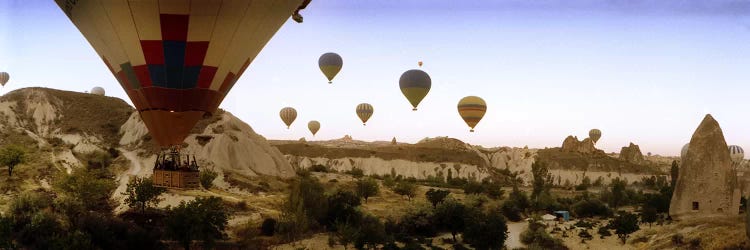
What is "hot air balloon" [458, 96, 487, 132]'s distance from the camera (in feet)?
280

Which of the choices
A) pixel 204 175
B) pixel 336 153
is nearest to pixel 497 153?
pixel 336 153

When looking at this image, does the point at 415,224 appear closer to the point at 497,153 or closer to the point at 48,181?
the point at 48,181

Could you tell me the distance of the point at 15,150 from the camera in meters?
48.6

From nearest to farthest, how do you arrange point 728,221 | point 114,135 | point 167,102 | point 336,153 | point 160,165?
point 167,102 < point 160,165 < point 728,221 < point 114,135 < point 336,153

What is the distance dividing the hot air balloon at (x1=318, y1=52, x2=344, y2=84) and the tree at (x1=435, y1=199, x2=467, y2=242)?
129 ft

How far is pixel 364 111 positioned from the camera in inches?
4306

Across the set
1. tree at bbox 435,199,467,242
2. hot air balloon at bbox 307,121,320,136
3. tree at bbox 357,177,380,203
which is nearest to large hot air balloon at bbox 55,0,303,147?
tree at bbox 435,199,467,242

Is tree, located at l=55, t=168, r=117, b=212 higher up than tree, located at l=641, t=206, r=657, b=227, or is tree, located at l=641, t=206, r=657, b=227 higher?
tree, located at l=55, t=168, r=117, b=212

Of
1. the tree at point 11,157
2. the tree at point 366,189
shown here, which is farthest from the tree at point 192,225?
the tree at point 11,157

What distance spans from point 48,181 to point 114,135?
25.5m

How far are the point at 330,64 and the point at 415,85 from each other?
11894 mm

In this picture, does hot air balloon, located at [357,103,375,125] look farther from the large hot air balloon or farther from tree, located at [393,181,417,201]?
the large hot air balloon

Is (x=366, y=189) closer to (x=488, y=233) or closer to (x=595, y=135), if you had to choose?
(x=488, y=233)

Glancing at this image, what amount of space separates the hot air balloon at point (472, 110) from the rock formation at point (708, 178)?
52.3m
